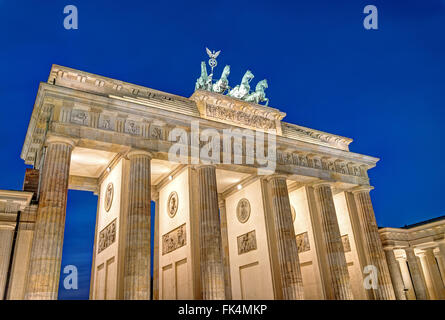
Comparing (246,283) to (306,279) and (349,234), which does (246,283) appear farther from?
(349,234)

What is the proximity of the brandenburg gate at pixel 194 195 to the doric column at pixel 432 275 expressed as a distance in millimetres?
11038

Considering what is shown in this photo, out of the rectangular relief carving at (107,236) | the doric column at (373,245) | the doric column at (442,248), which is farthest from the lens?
the doric column at (442,248)

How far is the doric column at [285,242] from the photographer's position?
2095 cm

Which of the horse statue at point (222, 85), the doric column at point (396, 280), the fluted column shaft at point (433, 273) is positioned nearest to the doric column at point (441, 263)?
the fluted column shaft at point (433, 273)

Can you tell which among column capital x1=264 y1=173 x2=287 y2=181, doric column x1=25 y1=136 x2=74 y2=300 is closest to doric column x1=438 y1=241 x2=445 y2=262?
column capital x1=264 y1=173 x2=287 y2=181

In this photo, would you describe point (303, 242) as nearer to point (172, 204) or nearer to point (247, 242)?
point (247, 242)

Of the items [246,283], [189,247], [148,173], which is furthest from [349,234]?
[148,173]

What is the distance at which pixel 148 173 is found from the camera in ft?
62.4

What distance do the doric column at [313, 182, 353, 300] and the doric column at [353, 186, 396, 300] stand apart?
3.27 m

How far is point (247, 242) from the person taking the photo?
82.1 feet

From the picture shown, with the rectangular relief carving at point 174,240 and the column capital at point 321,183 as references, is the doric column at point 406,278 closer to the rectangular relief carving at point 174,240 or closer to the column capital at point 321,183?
the column capital at point 321,183

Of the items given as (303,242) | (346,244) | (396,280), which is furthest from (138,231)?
(396,280)
